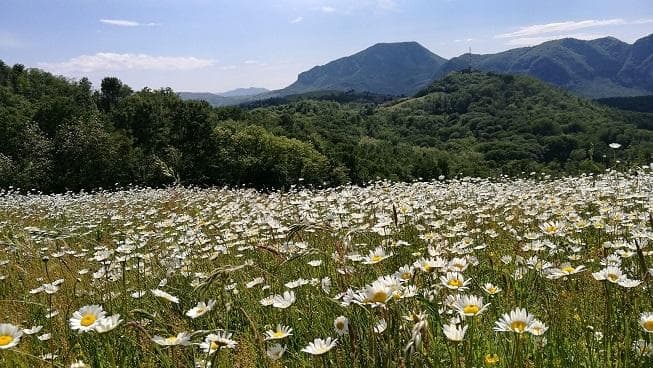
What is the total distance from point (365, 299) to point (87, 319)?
1.34 meters

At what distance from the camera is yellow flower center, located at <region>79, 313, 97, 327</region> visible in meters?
2.31

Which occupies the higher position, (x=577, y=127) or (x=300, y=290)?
(x=300, y=290)

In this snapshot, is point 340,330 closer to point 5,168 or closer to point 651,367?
point 651,367

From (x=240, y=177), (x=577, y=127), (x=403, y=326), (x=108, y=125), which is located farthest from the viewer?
(x=577, y=127)

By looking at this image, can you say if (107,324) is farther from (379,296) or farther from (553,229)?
(553,229)

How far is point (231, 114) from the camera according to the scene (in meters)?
80.1

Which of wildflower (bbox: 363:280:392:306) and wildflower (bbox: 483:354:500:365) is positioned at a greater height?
wildflower (bbox: 363:280:392:306)

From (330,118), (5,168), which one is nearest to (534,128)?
(330,118)

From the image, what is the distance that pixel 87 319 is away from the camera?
233cm

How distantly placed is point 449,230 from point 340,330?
3.48 meters

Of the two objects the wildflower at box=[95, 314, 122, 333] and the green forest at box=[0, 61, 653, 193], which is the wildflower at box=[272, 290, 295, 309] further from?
the green forest at box=[0, 61, 653, 193]

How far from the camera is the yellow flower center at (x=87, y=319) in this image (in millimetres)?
2307

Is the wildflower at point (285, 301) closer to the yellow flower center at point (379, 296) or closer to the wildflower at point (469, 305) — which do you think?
the yellow flower center at point (379, 296)

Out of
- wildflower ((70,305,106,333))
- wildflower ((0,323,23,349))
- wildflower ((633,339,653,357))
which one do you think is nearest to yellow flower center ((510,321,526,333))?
wildflower ((633,339,653,357))
